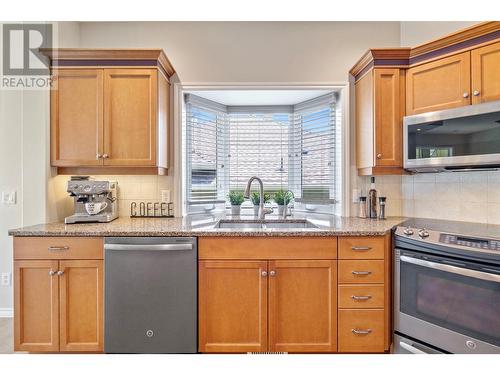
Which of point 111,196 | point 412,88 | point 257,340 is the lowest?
point 257,340

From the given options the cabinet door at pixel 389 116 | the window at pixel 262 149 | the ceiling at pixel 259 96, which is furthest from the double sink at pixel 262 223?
the ceiling at pixel 259 96

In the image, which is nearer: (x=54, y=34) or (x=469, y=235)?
(x=469, y=235)

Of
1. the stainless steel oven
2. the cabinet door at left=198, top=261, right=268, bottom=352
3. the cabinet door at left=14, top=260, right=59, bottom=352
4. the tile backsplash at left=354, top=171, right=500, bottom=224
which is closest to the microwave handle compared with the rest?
the stainless steel oven

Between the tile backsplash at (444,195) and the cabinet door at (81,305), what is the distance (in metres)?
2.24

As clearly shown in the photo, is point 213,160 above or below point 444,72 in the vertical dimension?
below

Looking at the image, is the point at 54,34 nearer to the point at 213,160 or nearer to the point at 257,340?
the point at 213,160

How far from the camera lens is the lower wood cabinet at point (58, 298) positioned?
191cm

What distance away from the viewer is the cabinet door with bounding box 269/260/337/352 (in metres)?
1.92

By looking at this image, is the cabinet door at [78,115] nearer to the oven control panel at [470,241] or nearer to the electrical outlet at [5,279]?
the electrical outlet at [5,279]

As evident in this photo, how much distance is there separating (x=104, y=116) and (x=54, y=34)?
81cm

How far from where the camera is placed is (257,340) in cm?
192

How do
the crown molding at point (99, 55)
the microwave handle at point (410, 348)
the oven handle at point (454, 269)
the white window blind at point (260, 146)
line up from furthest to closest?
the white window blind at point (260, 146) < the crown molding at point (99, 55) < the microwave handle at point (410, 348) < the oven handle at point (454, 269)

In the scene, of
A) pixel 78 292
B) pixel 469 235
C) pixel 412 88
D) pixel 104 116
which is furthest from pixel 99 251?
pixel 412 88

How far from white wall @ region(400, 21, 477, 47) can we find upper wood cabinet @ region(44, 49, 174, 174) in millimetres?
2114
